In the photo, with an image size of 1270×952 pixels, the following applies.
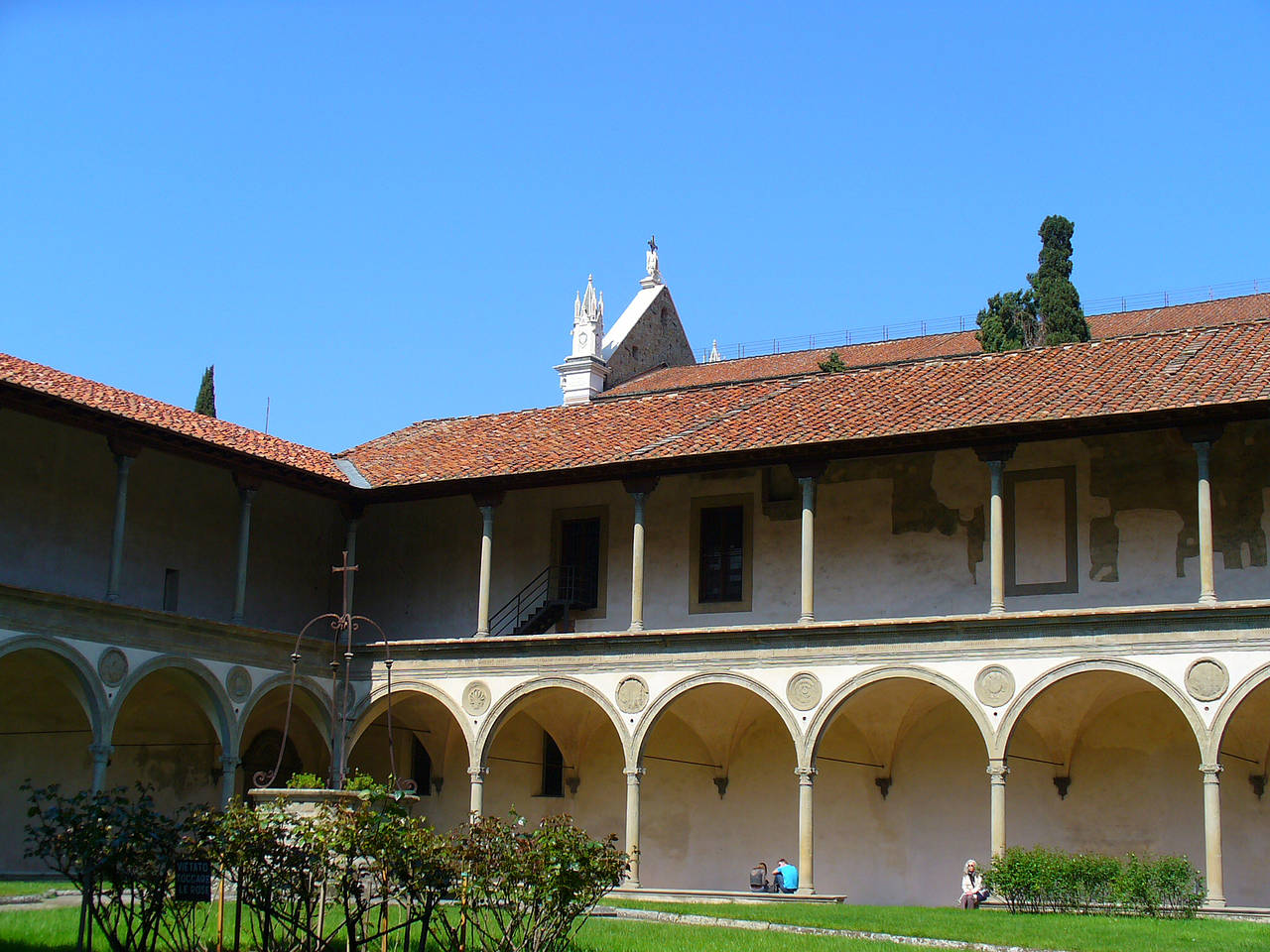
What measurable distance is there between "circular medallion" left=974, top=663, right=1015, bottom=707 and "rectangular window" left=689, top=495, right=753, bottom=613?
5.29 meters

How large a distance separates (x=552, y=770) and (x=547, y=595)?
311 cm

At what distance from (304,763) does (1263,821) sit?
52.4 ft

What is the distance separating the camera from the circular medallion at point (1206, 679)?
2102 centimetres

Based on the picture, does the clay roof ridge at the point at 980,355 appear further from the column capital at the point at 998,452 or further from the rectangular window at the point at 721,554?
the column capital at the point at 998,452

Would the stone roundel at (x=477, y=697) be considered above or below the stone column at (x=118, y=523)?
below

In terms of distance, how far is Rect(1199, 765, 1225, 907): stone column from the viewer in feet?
66.5

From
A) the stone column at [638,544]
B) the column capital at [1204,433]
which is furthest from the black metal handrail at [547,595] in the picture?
the column capital at [1204,433]

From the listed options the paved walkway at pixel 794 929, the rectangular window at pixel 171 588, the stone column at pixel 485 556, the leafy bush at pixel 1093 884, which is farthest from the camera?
the rectangular window at pixel 171 588

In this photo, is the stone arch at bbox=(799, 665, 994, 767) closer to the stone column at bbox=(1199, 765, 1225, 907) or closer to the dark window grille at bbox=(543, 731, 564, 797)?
the stone column at bbox=(1199, 765, 1225, 907)

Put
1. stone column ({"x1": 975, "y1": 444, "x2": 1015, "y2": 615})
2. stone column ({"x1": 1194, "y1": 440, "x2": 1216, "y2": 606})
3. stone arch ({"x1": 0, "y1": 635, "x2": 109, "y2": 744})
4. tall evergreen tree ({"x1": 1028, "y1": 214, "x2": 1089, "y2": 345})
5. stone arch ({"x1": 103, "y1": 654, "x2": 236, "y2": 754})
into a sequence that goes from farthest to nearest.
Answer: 1. tall evergreen tree ({"x1": 1028, "y1": 214, "x2": 1089, "y2": 345})
2. stone arch ({"x1": 103, "y1": 654, "x2": 236, "y2": 754})
3. stone arch ({"x1": 0, "y1": 635, "x2": 109, "y2": 744})
4. stone column ({"x1": 975, "y1": 444, "x2": 1015, "y2": 615})
5. stone column ({"x1": 1194, "y1": 440, "x2": 1216, "y2": 606})

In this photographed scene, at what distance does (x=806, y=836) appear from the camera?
2333cm

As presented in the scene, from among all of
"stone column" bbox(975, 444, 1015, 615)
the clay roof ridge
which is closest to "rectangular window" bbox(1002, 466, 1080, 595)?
"stone column" bbox(975, 444, 1015, 615)

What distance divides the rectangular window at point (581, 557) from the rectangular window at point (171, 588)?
247 inches

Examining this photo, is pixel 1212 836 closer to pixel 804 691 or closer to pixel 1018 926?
pixel 1018 926
